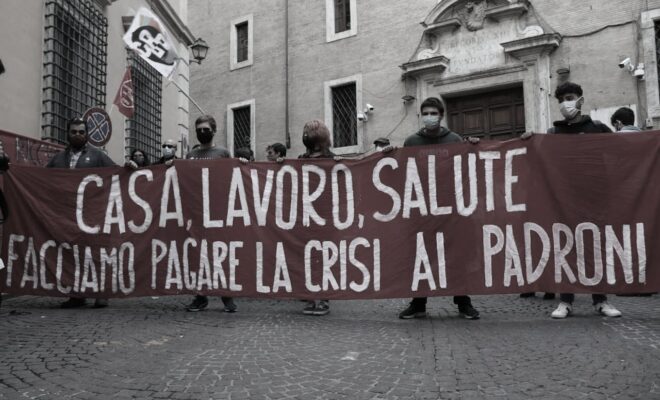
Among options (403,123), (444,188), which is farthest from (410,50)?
(444,188)

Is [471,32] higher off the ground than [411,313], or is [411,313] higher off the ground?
[471,32]

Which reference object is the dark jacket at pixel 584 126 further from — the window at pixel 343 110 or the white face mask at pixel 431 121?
the window at pixel 343 110

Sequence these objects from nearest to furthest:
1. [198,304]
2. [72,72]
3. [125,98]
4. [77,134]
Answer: [198,304] < [77,134] < [72,72] < [125,98]

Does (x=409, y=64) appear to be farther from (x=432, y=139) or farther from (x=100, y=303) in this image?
(x=100, y=303)

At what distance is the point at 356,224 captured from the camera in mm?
5043

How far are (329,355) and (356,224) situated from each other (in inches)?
66.6

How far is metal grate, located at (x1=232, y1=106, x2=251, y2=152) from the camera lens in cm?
1902

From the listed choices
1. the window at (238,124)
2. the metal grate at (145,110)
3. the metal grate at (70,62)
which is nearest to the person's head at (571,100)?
the metal grate at (70,62)

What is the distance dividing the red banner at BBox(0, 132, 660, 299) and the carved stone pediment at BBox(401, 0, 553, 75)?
9888 millimetres

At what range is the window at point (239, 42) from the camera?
19.2 m

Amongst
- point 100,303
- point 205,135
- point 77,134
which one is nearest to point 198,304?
point 100,303

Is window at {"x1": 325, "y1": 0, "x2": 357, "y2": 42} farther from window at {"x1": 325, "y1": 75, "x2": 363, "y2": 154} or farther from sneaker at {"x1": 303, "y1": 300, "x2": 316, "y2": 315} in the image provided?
sneaker at {"x1": 303, "y1": 300, "x2": 316, "y2": 315}

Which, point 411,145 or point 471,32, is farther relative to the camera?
point 471,32

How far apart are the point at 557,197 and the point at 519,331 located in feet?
4.09
